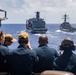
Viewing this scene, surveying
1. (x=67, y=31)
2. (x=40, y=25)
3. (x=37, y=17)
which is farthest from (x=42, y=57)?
(x=67, y=31)

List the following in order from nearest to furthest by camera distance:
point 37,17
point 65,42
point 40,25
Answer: point 65,42
point 40,25
point 37,17

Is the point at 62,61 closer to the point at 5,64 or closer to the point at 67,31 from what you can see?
the point at 5,64

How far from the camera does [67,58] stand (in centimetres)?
700

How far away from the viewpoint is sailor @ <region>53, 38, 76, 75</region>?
6.89m

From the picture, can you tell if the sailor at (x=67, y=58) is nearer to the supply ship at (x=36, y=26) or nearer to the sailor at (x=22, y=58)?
the sailor at (x=22, y=58)

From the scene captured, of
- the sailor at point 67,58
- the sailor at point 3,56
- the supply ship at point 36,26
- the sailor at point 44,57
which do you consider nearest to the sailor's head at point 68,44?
the sailor at point 67,58

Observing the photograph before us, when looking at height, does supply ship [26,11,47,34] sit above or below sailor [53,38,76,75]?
below

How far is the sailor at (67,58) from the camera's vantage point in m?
6.89

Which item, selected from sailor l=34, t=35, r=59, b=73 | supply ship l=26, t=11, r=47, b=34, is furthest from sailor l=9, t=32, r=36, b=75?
supply ship l=26, t=11, r=47, b=34

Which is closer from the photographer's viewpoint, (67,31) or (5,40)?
(5,40)

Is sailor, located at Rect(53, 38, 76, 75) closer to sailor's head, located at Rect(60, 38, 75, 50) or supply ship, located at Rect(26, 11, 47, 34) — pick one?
sailor's head, located at Rect(60, 38, 75, 50)

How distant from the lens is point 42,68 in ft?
24.6

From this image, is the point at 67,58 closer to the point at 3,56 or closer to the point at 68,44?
the point at 68,44

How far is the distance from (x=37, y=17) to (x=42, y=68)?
95.4 m
